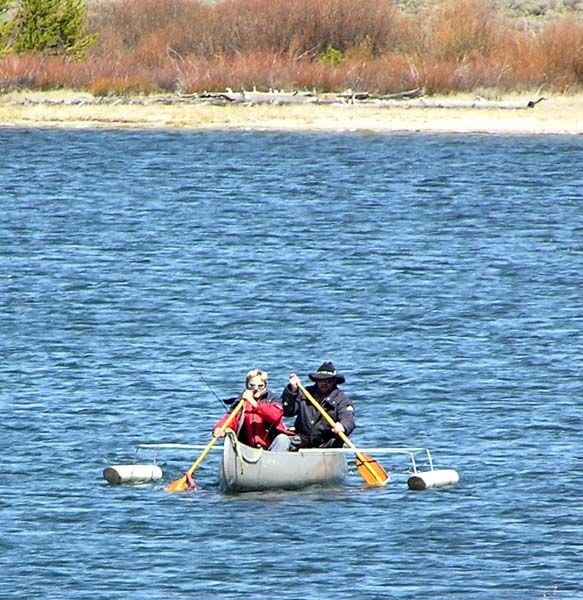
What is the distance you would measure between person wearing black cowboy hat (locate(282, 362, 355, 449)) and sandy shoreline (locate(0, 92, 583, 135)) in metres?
44.0

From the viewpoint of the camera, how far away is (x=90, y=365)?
27938mm

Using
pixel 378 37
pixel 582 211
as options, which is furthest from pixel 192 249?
pixel 378 37

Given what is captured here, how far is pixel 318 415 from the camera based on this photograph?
21.6m

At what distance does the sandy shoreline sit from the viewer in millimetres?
65250

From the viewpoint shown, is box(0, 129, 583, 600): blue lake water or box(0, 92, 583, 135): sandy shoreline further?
box(0, 92, 583, 135): sandy shoreline

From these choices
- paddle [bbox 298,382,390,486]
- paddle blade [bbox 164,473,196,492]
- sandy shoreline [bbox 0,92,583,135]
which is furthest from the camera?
sandy shoreline [bbox 0,92,583,135]

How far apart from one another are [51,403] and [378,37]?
54.1 meters

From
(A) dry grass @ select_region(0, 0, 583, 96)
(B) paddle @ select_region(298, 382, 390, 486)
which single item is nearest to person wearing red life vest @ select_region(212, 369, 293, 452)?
(B) paddle @ select_region(298, 382, 390, 486)

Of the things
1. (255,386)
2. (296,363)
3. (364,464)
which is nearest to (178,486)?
(255,386)

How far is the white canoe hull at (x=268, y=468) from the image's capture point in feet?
66.7

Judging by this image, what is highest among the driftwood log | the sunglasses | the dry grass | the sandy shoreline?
the sunglasses

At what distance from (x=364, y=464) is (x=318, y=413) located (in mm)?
837

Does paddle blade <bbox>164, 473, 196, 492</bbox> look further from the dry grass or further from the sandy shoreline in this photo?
the dry grass

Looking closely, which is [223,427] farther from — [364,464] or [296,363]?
[296,363]
